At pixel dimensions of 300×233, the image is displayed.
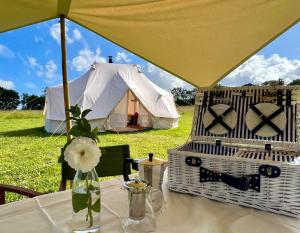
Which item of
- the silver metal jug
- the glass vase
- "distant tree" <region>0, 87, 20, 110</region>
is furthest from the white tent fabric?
the glass vase

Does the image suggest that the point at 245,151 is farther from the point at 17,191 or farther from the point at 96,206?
the point at 17,191

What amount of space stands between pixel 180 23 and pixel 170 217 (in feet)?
3.52

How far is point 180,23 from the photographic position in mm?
1529

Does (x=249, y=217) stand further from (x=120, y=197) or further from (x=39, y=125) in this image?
(x=39, y=125)

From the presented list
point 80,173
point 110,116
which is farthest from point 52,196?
point 110,116

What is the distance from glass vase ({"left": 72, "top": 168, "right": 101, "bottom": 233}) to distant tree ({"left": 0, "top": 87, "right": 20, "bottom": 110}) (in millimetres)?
6407

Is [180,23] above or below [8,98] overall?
above

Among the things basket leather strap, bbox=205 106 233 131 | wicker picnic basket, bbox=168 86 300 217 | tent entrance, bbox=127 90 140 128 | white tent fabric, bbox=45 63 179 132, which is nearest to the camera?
wicker picnic basket, bbox=168 86 300 217

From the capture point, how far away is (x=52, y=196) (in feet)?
3.02

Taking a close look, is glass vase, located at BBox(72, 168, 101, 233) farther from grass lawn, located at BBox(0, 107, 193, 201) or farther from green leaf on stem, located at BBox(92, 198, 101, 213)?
grass lawn, located at BBox(0, 107, 193, 201)

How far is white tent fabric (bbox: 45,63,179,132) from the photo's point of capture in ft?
19.0

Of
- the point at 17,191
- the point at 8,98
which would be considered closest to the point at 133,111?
the point at 8,98

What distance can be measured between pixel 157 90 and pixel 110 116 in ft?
4.24

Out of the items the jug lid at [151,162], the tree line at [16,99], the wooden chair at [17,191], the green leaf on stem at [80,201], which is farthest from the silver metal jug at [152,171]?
the tree line at [16,99]
